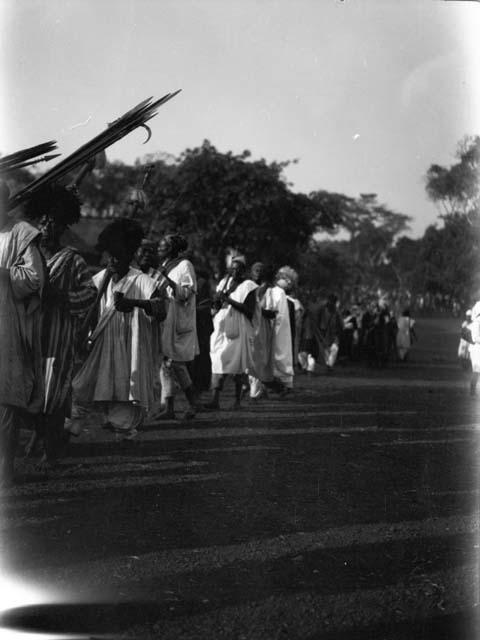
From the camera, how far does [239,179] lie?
11688 mm

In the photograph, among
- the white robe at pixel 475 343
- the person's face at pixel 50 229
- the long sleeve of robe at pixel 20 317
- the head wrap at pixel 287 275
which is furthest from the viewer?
the head wrap at pixel 287 275

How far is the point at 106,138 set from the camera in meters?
5.26

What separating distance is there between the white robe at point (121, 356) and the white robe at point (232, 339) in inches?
133

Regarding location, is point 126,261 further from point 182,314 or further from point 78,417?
point 182,314

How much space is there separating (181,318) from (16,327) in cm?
411

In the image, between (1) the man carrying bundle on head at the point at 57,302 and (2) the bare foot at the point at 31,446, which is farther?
(2) the bare foot at the point at 31,446

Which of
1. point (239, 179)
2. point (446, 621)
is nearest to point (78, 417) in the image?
point (446, 621)

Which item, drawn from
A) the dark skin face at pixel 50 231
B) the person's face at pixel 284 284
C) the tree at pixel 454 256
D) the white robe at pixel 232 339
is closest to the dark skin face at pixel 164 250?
the white robe at pixel 232 339

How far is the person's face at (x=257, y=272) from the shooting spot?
11562mm

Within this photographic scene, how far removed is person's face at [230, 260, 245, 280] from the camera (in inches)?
430

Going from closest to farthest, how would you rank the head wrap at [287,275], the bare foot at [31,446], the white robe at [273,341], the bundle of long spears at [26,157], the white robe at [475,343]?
the bundle of long spears at [26,157], the bare foot at [31,446], the white robe at [475,343], the white robe at [273,341], the head wrap at [287,275]

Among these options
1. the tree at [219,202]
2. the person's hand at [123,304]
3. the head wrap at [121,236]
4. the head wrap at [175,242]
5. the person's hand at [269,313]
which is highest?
the tree at [219,202]

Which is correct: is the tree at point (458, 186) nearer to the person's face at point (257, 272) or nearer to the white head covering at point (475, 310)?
the white head covering at point (475, 310)

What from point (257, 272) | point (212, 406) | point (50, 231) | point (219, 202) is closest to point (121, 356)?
point (50, 231)
